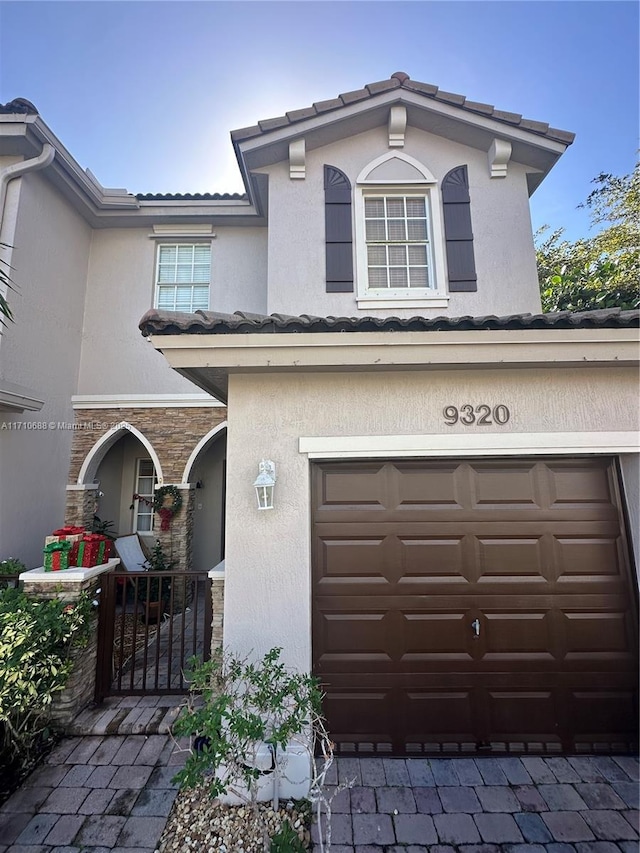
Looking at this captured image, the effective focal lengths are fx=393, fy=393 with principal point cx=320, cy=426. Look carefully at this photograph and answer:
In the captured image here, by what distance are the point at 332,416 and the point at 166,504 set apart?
22.0ft

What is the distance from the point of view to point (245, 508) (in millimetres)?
4285

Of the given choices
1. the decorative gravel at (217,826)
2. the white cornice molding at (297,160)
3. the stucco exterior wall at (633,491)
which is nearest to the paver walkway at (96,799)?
the decorative gravel at (217,826)

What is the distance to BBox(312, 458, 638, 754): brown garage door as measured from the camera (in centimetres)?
435

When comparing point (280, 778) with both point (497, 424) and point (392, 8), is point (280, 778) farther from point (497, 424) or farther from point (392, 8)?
point (392, 8)

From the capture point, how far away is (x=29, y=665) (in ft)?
13.8

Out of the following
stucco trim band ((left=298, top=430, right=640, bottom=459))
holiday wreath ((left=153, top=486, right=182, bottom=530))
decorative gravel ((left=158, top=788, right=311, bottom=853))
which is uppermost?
stucco trim band ((left=298, top=430, right=640, bottom=459))

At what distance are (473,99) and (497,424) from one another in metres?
6.95

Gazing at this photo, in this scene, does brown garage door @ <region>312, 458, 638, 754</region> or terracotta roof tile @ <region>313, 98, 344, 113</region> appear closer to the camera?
brown garage door @ <region>312, 458, 638, 754</region>

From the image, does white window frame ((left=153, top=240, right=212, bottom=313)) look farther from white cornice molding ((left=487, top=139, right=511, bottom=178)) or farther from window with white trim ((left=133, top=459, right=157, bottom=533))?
white cornice molding ((left=487, top=139, right=511, bottom=178))

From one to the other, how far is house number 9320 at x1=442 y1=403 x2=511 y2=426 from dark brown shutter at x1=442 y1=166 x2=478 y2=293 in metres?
3.48

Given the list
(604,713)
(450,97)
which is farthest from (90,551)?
(450,97)

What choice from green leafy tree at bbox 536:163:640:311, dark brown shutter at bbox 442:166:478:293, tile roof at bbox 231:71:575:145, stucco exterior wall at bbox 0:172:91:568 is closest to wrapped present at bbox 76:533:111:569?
stucco exterior wall at bbox 0:172:91:568

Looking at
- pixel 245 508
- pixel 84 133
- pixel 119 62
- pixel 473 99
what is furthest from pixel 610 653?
pixel 84 133

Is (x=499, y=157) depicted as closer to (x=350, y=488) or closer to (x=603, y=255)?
(x=350, y=488)
